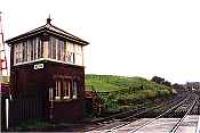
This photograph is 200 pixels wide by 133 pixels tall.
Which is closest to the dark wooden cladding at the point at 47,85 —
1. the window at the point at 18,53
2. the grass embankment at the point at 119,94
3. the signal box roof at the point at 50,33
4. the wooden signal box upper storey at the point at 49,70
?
the wooden signal box upper storey at the point at 49,70

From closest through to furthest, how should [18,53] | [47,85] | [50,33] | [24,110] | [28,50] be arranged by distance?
[24,110]
[47,85]
[50,33]
[28,50]
[18,53]

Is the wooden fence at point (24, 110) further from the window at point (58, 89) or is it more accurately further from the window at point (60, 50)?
the window at point (60, 50)

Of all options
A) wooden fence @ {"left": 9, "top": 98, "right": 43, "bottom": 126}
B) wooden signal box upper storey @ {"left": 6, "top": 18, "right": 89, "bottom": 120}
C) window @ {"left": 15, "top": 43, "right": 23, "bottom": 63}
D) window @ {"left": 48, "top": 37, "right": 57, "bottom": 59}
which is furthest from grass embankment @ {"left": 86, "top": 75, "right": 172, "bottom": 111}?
wooden fence @ {"left": 9, "top": 98, "right": 43, "bottom": 126}

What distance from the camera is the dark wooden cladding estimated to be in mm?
25516

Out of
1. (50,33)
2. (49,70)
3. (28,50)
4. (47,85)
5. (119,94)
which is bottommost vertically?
(119,94)

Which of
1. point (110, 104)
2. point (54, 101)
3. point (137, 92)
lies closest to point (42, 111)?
point (54, 101)

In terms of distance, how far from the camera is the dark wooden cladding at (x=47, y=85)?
25.5 m

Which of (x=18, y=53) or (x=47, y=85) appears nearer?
(x=47, y=85)

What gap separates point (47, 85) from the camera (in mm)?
25500

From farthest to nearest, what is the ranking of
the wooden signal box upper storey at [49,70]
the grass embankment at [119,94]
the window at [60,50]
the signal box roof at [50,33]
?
the grass embankment at [119,94], the window at [60,50], the signal box roof at [50,33], the wooden signal box upper storey at [49,70]

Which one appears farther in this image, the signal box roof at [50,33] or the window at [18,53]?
the window at [18,53]

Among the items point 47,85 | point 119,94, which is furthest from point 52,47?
point 119,94

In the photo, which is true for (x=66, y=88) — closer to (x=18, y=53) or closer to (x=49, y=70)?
(x=49, y=70)

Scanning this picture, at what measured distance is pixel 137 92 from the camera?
177ft
